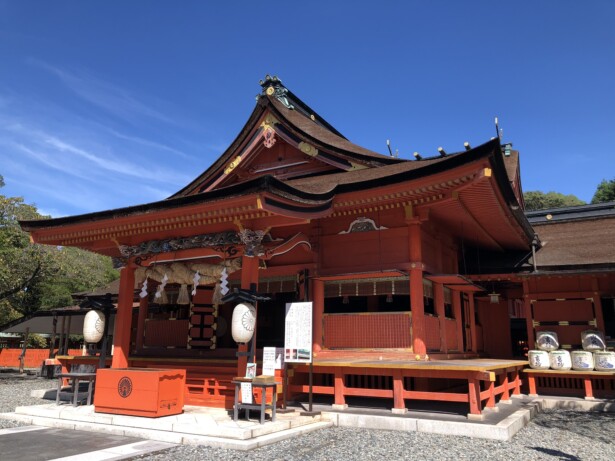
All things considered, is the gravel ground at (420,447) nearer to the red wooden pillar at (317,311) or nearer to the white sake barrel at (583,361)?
the white sake barrel at (583,361)

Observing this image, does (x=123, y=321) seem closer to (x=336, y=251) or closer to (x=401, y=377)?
(x=336, y=251)

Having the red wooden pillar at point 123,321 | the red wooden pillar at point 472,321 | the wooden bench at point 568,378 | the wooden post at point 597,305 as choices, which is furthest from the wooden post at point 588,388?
the red wooden pillar at point 123,321

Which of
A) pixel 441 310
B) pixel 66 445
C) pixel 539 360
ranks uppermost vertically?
pixel 441 310

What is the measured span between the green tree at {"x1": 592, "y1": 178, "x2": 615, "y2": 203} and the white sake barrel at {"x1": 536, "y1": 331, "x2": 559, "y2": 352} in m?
40.1

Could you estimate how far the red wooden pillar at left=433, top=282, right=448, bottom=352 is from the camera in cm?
1220

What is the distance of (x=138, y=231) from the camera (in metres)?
11.7

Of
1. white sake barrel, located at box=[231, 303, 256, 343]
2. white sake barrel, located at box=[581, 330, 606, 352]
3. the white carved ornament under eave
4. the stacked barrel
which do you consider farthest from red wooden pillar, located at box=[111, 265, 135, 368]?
white sake barrel, located at box=[581, 330, 606, 352]

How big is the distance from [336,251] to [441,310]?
10.6 ft

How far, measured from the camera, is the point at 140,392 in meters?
9.05

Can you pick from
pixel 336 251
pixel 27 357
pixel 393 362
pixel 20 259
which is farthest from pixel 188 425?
pixel 27 357

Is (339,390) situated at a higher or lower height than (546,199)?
lower

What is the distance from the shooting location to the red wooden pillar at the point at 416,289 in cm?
1076

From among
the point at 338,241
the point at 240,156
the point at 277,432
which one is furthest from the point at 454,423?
the point at 240,156

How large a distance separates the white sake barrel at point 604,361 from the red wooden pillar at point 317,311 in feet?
23.4
